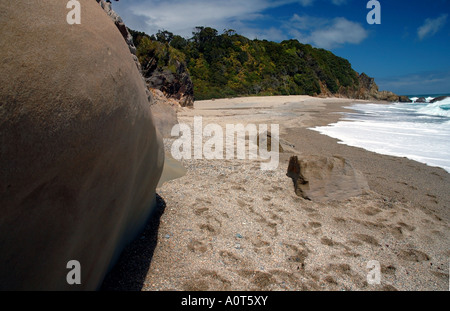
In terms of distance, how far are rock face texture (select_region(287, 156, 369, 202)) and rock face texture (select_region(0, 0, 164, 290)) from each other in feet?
9.45

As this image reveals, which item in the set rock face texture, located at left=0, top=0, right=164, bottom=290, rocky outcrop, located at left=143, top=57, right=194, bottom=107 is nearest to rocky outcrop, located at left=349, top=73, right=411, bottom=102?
rocky outcrop, located at left=143, top=57, right=194, bottom=107

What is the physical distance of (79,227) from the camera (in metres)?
1.44

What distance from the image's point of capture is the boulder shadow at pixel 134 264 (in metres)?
2.05

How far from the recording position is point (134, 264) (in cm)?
227

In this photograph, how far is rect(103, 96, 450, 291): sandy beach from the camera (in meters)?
2.30

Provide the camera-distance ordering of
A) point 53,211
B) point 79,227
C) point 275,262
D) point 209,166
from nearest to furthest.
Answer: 1. point 53,211
2. point 79,227
3. point 275,262
4. point 209,166

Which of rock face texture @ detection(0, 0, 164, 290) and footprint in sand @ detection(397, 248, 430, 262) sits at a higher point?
rock face texture @ detection(0, 0, 164, 290)

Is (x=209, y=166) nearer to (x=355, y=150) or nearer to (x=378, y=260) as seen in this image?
(x=378, y=260)

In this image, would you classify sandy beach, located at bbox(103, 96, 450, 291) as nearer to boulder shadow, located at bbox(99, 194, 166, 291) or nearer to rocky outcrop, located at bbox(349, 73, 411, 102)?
boulder shadow, located at bbox(99, 194, 166, 291)

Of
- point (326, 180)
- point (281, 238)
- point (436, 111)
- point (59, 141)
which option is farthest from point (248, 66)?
point (59, 141)

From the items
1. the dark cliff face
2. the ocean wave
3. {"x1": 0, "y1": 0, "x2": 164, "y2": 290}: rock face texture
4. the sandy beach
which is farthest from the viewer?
the dark cliff face

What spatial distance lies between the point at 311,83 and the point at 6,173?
47.1 m
